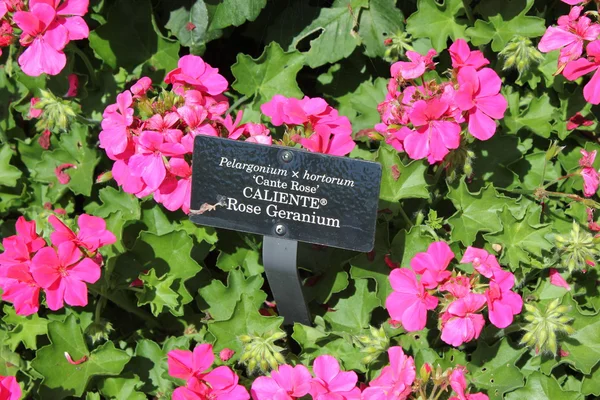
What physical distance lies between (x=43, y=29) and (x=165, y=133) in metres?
0.72

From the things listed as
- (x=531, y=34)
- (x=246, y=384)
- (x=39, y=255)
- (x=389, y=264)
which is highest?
(x=531, y=34)

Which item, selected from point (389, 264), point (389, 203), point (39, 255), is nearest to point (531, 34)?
point (389, 203)

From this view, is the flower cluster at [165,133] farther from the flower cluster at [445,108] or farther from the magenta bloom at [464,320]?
the magenta bloom at [464,320]

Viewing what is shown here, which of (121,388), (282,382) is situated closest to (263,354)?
(282,382)

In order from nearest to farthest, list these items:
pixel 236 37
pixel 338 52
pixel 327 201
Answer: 1. pixel 327 201
2. pixel 338 52
3. pixel 236 37

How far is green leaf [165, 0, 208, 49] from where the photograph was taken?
3.00m

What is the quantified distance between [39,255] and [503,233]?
4.93 feet

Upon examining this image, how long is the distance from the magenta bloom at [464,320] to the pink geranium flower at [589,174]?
0.72 m

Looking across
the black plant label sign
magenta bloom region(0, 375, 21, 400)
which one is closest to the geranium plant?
magenta bloom region(0, 375, 21, 400)

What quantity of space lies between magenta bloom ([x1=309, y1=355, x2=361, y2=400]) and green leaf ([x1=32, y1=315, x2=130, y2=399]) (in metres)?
0.72

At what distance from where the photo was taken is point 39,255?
209 centimetres

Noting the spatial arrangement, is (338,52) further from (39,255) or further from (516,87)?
(39,255)

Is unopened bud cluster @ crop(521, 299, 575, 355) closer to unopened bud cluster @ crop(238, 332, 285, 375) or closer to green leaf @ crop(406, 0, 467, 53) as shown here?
unopened bud cluster @ crop(238, 332, 285, 375)

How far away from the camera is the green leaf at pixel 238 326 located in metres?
2.29
